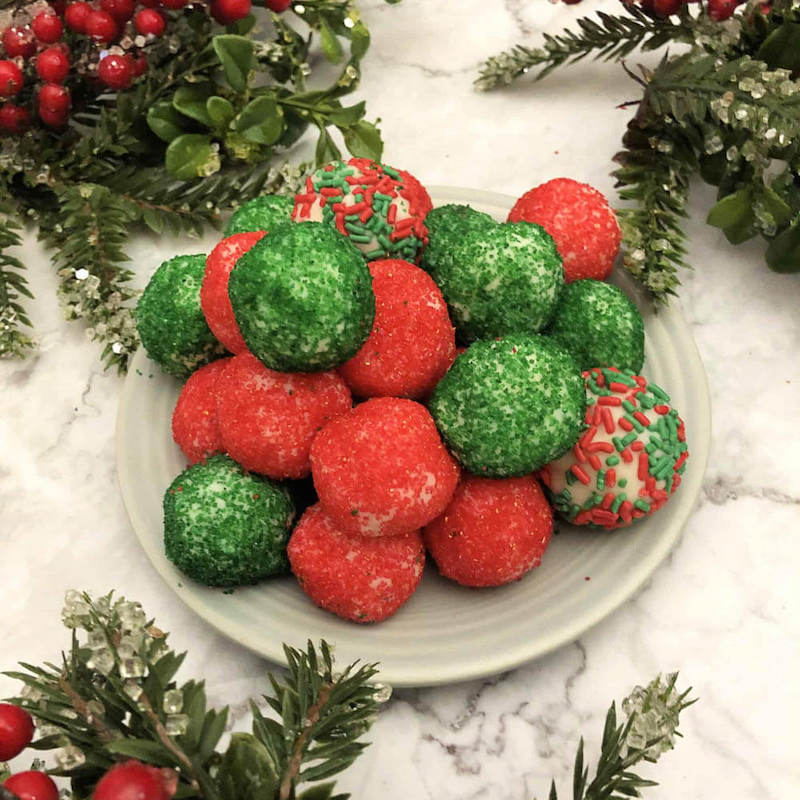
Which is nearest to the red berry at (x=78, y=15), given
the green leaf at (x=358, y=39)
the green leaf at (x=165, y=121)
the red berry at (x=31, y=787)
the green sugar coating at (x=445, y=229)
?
the green leaf at (x=165, y=121)

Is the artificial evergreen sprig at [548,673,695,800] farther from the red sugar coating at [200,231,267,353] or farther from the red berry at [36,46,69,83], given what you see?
the red berry at [36,46,69,83]

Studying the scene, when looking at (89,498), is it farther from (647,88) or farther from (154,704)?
(647,88)

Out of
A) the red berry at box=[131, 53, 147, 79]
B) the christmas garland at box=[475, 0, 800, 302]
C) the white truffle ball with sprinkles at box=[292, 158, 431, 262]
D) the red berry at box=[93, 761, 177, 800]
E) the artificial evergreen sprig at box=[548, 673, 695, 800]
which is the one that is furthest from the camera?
the red berry at box=[131, 53, 147, 79]

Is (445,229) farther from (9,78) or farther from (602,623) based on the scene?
(9,78)

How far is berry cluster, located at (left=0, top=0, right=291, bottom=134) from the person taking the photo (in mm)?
975

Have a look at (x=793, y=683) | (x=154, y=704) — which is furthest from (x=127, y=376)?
(x=793, y=683)

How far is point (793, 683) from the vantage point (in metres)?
0.83

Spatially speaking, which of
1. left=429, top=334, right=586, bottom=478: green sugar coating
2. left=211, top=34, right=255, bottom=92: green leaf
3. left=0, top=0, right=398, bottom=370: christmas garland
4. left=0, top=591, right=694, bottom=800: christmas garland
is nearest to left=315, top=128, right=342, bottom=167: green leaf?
left=0, top=0, right=398, bottom=370: christmas garland

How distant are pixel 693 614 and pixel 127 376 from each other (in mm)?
632

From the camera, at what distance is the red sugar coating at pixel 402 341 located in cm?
75

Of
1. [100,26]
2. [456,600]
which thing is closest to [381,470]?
[456,600]

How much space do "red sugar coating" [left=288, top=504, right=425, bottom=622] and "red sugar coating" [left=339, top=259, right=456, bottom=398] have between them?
0.13 metres

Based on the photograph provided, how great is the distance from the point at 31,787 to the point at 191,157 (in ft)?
2.59

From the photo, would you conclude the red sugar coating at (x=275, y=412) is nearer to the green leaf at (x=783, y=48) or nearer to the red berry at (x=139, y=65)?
the red berry at (x=139, y=65)
